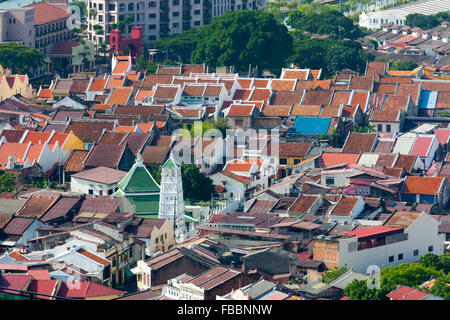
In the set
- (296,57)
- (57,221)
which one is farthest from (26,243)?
(296,57)

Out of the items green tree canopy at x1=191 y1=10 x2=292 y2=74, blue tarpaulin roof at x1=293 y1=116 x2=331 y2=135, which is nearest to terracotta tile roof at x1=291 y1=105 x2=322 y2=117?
blue tarpaulin roof at x1=293 y1=116 x2=331 y2=135

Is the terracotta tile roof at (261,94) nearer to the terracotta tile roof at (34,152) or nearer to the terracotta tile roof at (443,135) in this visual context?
the terracotta tile roof at (443,135)

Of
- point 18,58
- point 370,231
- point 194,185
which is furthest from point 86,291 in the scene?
point 18,58

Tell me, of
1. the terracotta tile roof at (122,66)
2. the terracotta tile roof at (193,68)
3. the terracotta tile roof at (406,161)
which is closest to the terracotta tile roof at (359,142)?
the terracotta tile roof at (406,161)
